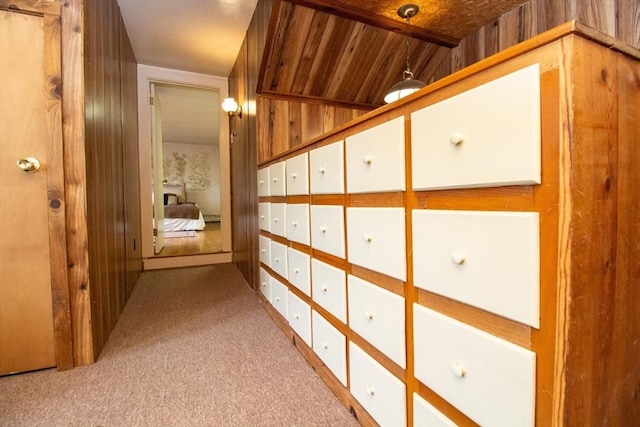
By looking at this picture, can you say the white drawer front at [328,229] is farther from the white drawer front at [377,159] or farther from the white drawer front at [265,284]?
the white drawer front at [265,284]

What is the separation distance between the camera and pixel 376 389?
2.84 feet

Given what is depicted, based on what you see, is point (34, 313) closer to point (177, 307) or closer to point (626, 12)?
point (177, 307)

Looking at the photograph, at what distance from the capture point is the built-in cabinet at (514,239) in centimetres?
44

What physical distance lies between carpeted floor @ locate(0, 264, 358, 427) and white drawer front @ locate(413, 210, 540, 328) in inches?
28.3

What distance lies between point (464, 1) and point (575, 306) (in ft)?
5.34

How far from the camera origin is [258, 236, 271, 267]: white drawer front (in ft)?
6.30

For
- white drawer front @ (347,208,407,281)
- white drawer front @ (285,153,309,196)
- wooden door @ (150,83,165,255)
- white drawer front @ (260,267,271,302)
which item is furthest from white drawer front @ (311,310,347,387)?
wooden door @ (150,83,165,255)

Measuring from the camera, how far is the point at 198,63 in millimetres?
3223

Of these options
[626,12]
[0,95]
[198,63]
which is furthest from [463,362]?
[198,63]

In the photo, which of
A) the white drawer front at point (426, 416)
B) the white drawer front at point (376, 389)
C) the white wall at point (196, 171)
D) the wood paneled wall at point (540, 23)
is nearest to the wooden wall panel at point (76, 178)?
the white drawer front at point (376, 389)

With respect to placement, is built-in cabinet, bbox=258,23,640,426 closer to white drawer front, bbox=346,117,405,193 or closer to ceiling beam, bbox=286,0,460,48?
white drawer front, bbox=346,117,405,193

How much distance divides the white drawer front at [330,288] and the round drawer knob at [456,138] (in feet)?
2.05

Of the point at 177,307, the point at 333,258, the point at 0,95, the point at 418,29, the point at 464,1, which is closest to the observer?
the point at 333,258

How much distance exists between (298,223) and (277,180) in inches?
15.9
